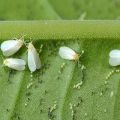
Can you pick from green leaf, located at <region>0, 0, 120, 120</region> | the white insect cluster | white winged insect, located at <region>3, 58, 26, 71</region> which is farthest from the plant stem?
white winged insect, located at <region>3, 58, 26, 71</region>

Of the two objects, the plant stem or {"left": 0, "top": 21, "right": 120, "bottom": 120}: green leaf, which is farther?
the plant stem

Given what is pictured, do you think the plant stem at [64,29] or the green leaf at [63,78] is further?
the plant stem at [64,29]

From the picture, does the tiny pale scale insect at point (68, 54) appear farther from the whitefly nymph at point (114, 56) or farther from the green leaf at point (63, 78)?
the whitefly nymph at point (114, 56)

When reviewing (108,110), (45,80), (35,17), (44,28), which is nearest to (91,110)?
(108,110)

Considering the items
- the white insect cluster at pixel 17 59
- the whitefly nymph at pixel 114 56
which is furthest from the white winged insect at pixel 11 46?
the whitefly nymph at pixel 114 56

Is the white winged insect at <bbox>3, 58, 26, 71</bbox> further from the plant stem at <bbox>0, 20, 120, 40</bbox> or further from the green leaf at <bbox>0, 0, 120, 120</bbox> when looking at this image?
the plant stem at <bbox>0, 20, 120, 40</bbox>

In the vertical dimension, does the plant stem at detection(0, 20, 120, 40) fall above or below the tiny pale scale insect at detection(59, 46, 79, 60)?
above

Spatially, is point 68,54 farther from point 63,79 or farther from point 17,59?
point 17,59

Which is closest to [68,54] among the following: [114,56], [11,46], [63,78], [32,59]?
[63,78]
